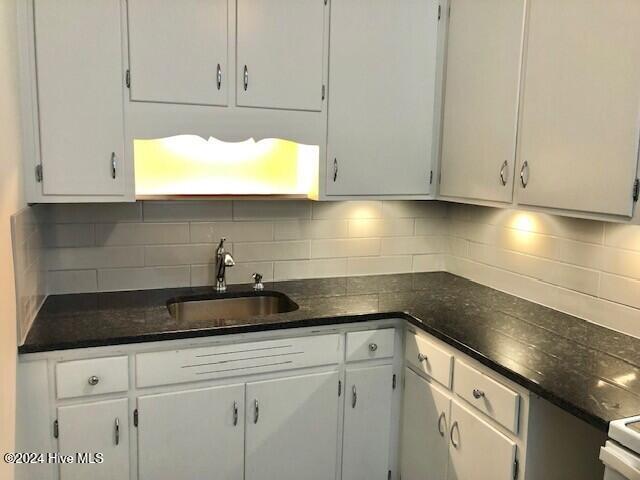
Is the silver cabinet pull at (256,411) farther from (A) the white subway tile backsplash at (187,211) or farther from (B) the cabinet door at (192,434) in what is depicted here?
(A) the white subway tile backsplash at (187,211)

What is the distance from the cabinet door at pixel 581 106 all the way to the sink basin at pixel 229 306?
3.82 ft

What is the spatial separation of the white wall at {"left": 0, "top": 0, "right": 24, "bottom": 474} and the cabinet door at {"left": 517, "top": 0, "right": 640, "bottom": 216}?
1740 mm

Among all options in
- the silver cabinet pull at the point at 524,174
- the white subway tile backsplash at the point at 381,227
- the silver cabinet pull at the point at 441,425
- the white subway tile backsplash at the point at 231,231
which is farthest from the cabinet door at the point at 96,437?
the silver cabinet pull at the point at 524,174

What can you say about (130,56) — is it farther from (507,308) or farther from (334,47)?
(507,308)

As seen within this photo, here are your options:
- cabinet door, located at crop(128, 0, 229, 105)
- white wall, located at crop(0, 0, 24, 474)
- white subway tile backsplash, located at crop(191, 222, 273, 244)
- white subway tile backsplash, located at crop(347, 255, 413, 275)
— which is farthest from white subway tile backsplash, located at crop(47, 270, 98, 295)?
white subway tile backsplash, located at crop(347, 255, 413, 275)

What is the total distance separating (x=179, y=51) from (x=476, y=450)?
5.93 feet

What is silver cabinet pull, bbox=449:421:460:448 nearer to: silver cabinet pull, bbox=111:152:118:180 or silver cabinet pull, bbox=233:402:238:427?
silver cabinet pull, bbox=233:402:238:427

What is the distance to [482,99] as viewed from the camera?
226cm

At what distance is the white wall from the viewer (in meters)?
1.53

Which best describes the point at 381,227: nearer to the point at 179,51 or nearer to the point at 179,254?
the point at 179,254

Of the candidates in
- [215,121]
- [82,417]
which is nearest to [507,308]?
[215,121]

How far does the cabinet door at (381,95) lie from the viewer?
237cm

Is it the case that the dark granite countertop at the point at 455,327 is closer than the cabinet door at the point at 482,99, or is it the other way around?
the dark granite countertop at the point at 455,327

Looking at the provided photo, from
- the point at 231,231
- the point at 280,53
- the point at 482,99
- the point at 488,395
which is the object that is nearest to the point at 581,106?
the point at 482,99
